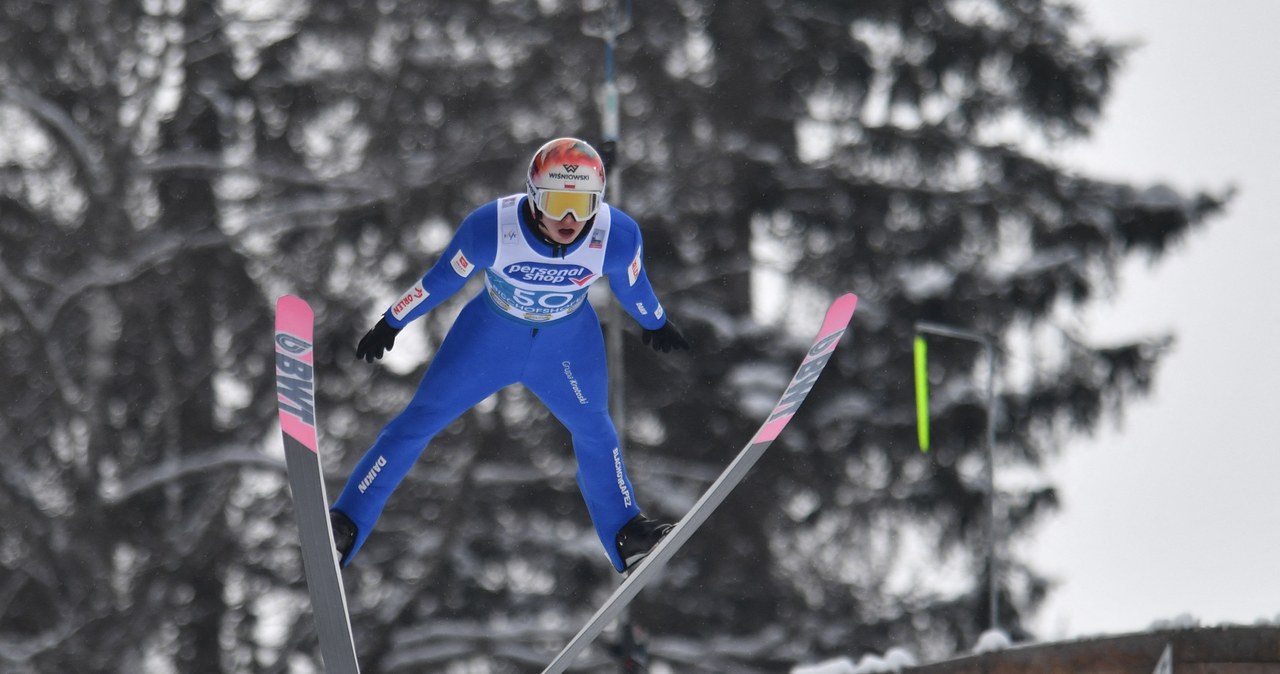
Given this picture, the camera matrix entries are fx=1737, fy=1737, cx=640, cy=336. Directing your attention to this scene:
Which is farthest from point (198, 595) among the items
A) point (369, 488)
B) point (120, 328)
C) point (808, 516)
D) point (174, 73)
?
point (369, 488)

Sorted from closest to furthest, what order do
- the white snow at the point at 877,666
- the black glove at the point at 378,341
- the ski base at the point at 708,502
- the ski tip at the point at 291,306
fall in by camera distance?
the ski tip at the point at 291,306
the black glove at the point at 378,341
the ski base at the point at 708,502
the white snow at the point at 877,666

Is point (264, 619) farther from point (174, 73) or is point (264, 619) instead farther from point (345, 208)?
point (174, 73)

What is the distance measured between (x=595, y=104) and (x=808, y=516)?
387cm

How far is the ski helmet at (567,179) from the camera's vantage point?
16.2ft

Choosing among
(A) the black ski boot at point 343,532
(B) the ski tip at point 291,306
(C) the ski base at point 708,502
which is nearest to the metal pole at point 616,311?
(C) the ski base at point 708,502

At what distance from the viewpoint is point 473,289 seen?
14.2m

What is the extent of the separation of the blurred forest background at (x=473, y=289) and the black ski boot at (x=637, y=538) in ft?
24.5

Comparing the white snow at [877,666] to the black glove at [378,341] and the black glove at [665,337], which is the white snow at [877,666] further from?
the black glove at [378,341]

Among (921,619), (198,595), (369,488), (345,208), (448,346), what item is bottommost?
(921,619)

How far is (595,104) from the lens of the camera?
14.5 meters

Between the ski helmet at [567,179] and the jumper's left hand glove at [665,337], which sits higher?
the ski helmet at [567,179]

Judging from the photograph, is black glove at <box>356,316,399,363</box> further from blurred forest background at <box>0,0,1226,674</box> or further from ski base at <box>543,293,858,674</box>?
blurred forest background at <box>0,0,1226,674</box>

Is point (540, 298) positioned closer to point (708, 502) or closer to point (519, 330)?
point (519, 330)

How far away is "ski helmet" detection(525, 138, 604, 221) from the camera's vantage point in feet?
16.2
